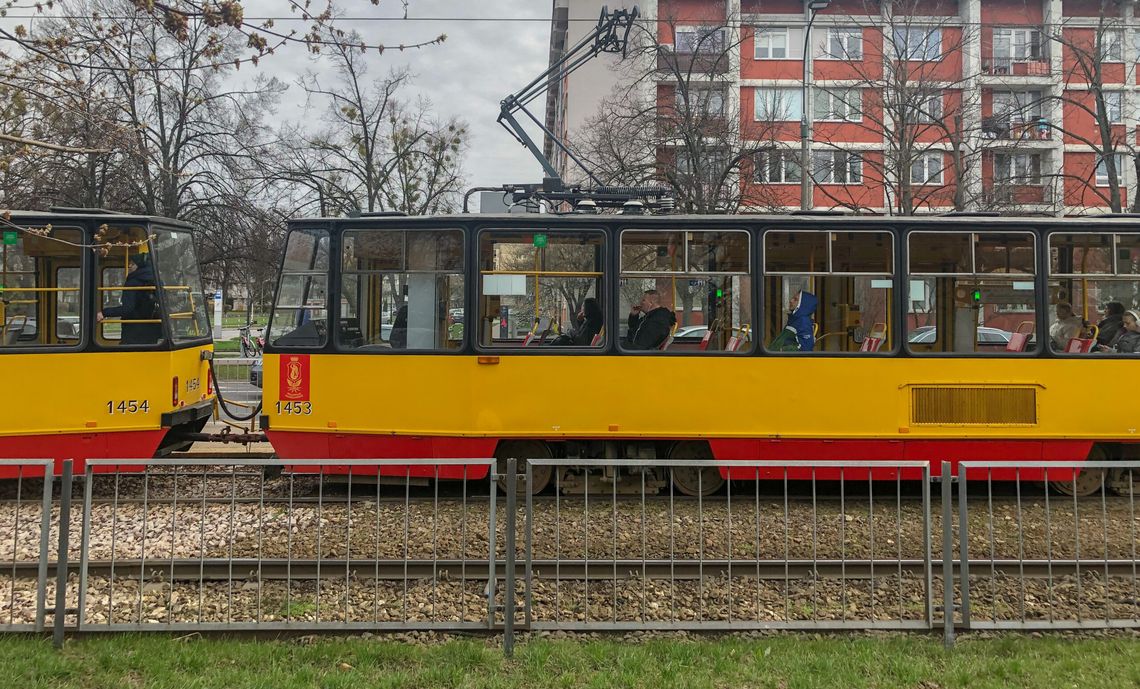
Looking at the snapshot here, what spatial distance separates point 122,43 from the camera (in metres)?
6.28

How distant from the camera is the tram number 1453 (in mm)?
7891

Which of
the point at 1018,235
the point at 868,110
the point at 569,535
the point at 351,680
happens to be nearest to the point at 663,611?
the point at 569,535

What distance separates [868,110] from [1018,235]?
17368 millimetres

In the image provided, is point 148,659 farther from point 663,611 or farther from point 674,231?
point 674,231

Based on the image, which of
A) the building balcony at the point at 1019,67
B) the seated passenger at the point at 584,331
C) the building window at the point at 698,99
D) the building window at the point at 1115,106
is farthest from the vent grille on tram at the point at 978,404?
the building balcony at the point at 1019,67

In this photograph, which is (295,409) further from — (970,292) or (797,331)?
(970,292)

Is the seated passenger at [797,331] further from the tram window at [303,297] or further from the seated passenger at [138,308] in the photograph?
the seated passenger at [138,308]

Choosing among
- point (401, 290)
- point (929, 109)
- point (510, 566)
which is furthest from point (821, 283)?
point (929, 109)

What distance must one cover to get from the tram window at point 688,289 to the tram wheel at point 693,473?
103 cm

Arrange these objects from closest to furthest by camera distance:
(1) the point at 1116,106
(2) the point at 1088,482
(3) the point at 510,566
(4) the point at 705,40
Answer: (3) the point at 510,566 < (2) the point at 1088,482 < (4) the point at 705,40 < (1) the point at 1116,106

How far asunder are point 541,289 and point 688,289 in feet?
4.91

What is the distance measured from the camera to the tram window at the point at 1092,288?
7.76m

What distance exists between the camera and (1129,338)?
7758 mm

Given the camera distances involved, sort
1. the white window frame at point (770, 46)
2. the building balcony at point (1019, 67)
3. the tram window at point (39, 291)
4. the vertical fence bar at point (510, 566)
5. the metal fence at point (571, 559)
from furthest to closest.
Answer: the white window frame at point (770, 46) < the building balcony at point (1019, 67) < the tram window at point (39, 291) < the metal fence at point (571, 559) < the vertical fence bar at point (510, 566)
